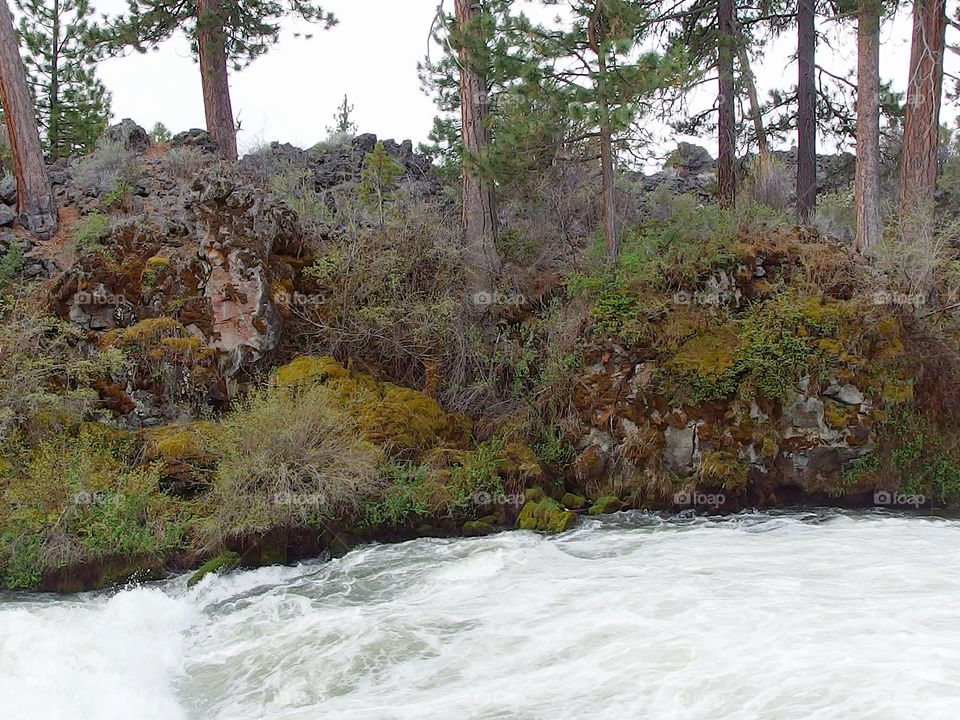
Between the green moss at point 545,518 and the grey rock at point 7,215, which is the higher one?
the grey rock at point 7,215

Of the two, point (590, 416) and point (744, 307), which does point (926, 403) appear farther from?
point (590, 416)

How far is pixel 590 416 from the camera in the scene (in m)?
10.6

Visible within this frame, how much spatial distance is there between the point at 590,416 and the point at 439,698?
5.95 metres

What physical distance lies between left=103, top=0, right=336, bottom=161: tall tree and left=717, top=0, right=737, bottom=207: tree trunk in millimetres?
8445

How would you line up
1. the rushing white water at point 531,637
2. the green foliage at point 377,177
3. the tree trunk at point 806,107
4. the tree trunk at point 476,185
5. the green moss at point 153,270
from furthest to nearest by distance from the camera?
the tree trunk at point 806,107
the green foliage at point 377,177
the tree trunk at point 476,185
the green moss at point 153,270
the rushing white water at point 531,637

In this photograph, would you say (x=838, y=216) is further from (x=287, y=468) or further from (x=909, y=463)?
(x=287, y=468)

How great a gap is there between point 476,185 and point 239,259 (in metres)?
4.47

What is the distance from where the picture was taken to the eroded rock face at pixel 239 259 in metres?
11.0

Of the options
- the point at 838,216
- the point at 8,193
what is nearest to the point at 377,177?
the point at 8,193

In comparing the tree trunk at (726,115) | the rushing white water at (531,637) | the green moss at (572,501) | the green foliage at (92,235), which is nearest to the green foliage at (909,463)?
the rushing white water at (531,637)

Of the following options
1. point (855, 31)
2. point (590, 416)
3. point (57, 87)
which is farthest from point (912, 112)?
point (57, 87)

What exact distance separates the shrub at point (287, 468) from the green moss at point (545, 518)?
6.09 feet

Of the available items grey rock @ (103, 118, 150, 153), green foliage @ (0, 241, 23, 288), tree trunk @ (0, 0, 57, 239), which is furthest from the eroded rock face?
grey rock @ (103, 118, 150, 153)

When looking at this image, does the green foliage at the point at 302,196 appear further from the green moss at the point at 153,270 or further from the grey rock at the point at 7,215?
the grey rock at the point at 7,215
